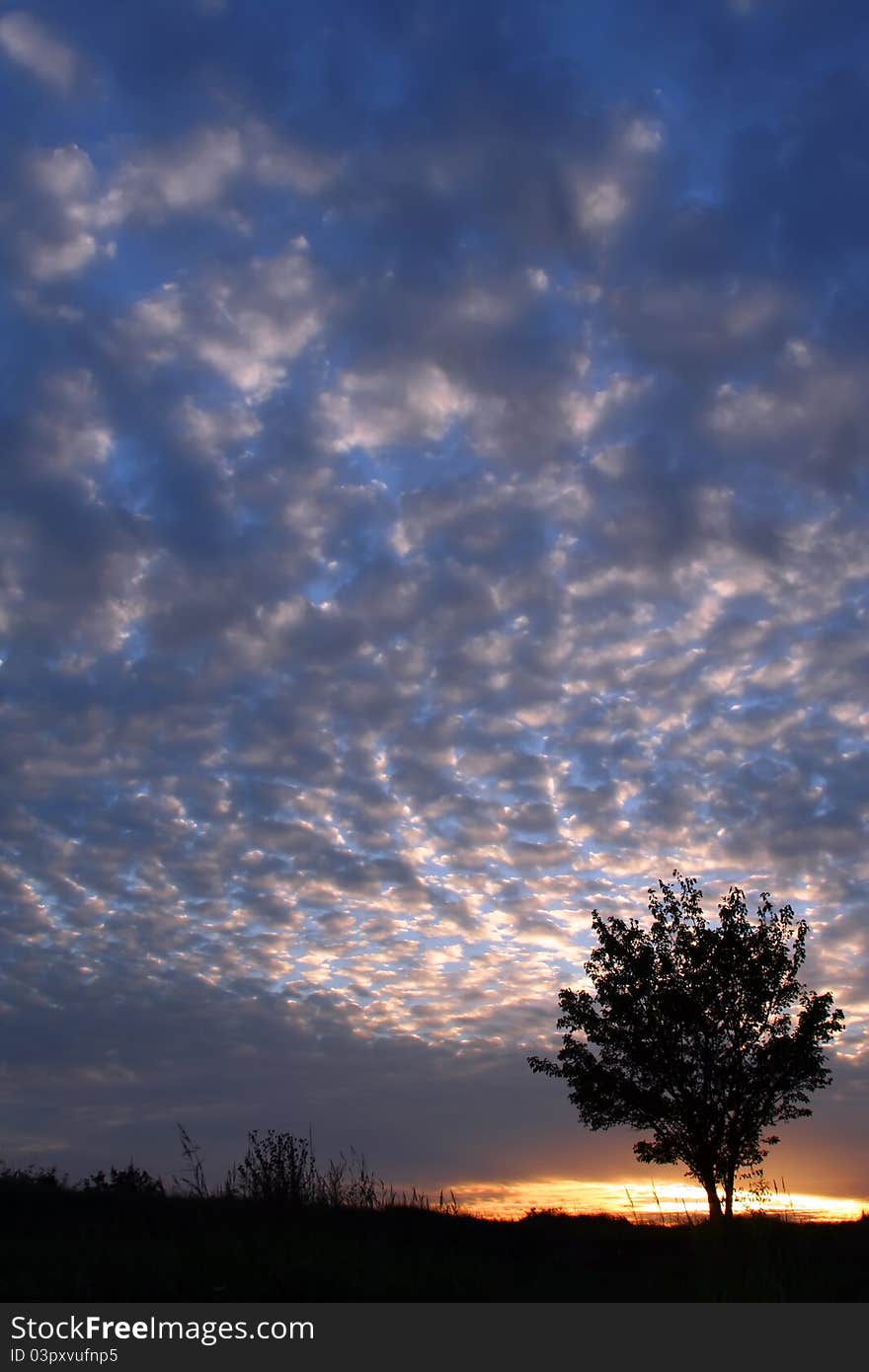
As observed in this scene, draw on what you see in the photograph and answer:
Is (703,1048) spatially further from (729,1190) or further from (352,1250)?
(352,1250)

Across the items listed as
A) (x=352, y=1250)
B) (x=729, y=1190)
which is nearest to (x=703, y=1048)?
(x=729, y=1190)

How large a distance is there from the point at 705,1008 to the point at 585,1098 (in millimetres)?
5277

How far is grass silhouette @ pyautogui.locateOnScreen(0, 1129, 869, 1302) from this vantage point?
11.2 m

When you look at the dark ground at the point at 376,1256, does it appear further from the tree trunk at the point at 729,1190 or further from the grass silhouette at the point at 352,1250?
the tree trunk at the point at 729,1190

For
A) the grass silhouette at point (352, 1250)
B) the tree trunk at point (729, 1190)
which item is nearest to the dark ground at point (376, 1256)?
the grass silhouette at point (352, 1250)

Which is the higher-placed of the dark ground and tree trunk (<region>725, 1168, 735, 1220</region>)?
the dark ground

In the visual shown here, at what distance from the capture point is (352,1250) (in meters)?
13.6

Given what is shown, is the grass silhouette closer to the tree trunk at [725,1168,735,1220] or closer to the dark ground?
the dark ground

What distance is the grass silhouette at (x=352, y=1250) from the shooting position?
1121 centimetres

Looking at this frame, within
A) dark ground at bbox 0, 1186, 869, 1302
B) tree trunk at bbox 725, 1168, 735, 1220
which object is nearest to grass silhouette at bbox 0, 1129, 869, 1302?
dark ground at bbox 0, 1186, 869, 1302

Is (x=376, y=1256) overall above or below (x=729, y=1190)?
above

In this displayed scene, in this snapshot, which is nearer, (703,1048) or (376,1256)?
(376,1256)

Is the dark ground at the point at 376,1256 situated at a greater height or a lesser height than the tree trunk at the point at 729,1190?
greater
